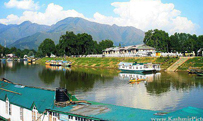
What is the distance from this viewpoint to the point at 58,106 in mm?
20438

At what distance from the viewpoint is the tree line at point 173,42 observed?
12769cm

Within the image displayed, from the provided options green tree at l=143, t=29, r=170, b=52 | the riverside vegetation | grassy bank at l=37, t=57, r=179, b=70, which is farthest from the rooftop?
green tree at l=143, t=29, r=170, b=52

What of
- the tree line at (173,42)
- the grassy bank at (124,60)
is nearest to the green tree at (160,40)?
the tree line at (173,42)

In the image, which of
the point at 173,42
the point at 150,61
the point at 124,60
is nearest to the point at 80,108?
the point at 150,61

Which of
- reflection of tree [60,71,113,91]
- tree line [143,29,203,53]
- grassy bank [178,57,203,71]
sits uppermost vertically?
tree line [143,29,203,53]

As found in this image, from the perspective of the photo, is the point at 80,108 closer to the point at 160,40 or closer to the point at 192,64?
the point at 192,64

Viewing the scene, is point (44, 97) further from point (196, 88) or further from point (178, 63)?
point (178, 63)

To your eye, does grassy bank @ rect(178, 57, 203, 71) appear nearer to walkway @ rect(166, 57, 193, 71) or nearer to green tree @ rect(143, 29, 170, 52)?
walkway @ rect(166, 57, 193, 71)

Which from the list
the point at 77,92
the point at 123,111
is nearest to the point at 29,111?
the point at 123,111

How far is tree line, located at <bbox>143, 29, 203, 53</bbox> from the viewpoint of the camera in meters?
128

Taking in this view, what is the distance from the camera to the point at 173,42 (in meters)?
134

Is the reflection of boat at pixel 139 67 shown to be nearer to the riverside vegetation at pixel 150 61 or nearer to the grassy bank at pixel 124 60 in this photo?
the riverside vegetation at pixel 150 61

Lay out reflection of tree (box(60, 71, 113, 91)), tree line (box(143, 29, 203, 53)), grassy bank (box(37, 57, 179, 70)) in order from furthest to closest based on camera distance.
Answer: tree line (box(143, 29, 203, 53))
grassy bank (box(37, 57, 179, 70))
reflection of tree (box(60, 71, 113, 91))

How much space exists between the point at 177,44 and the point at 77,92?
352 ft
